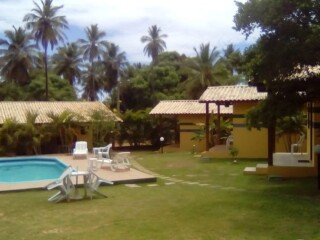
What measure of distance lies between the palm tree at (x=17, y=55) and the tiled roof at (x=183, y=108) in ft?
56.3

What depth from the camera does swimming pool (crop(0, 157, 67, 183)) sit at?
60.7 ft

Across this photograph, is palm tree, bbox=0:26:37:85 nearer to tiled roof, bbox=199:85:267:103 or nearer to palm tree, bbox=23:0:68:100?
palm tree, bbox=23:0:68:100

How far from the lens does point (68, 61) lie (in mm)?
48750

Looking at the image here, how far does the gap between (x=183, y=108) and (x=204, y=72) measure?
30.1 ft

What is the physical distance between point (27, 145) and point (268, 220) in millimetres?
21516

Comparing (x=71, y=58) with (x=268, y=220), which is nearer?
(x=268, y=220)

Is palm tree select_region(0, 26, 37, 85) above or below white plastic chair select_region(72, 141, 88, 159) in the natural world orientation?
above

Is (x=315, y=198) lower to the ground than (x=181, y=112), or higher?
lower

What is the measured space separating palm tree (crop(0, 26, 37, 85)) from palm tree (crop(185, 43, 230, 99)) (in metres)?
15.4

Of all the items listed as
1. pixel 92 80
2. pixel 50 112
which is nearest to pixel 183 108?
pixel 50 112

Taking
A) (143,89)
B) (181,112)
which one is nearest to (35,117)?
(181,112)

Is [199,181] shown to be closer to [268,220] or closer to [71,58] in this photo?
[268,220]

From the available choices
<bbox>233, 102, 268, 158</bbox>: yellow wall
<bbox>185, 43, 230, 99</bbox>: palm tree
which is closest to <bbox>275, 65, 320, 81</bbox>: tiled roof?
<bbox>233, 102, 268, 158</bbox>: yellow wall

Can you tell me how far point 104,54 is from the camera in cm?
4809
